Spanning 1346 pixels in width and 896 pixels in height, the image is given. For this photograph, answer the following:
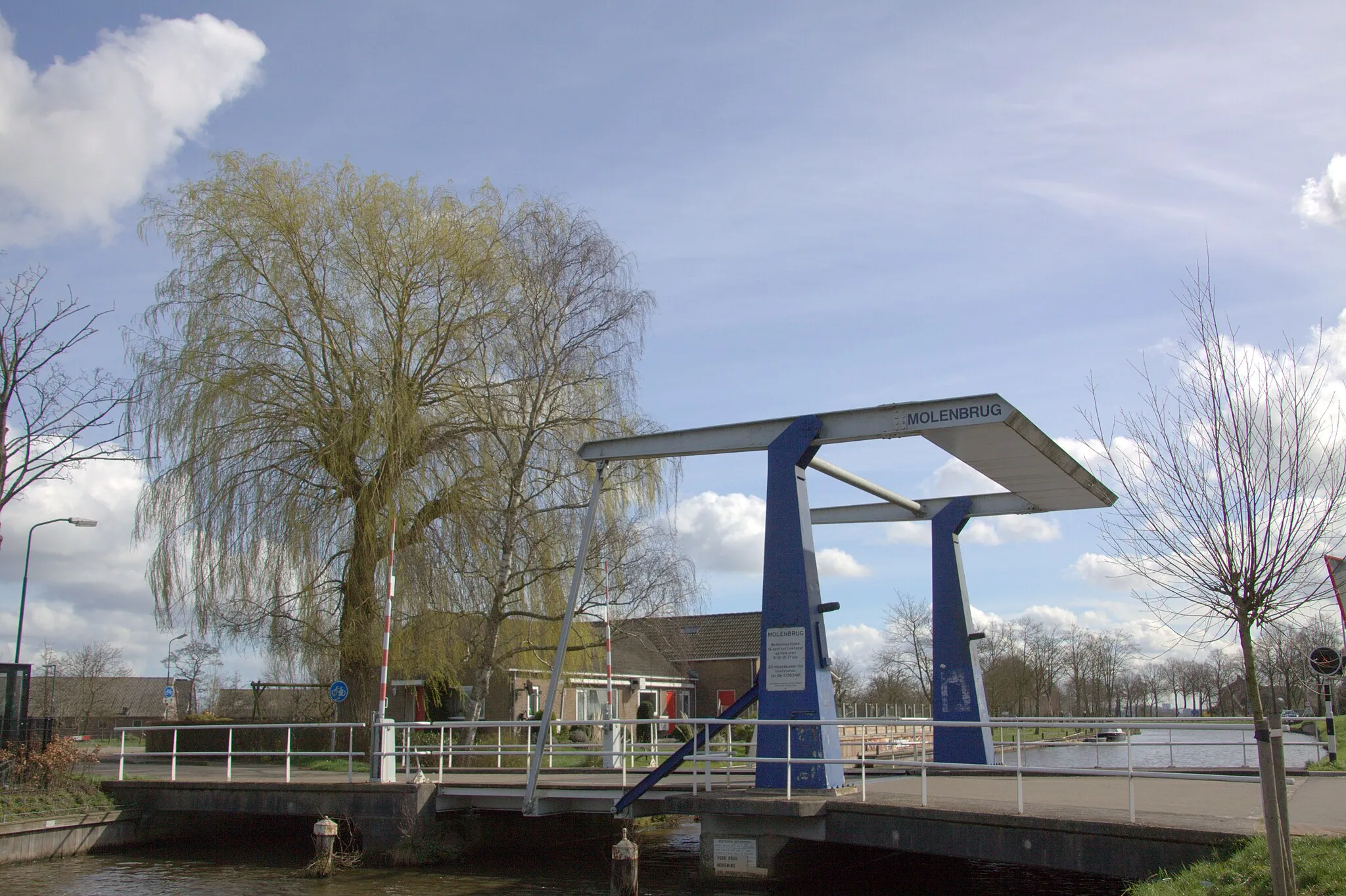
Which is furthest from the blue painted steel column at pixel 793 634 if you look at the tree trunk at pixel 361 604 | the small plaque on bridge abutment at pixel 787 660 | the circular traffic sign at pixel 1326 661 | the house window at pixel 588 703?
the house window at pixel 588 703

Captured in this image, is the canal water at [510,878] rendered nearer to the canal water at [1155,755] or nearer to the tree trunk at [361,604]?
the tree trunk at [361,604]

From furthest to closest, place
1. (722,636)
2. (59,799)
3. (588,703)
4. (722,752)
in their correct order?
(722,636) → (588,703) → (722,752) → (59,799)

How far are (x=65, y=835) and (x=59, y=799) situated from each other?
3.02 ft

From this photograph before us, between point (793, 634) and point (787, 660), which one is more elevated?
point (793, 634)

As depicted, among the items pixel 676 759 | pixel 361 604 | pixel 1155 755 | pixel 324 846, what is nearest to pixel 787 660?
pixel 676 759

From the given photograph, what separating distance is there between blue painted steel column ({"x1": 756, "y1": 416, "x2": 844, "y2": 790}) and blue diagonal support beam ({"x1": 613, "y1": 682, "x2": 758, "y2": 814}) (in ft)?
1.54

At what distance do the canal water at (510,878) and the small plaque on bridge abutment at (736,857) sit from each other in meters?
0.26

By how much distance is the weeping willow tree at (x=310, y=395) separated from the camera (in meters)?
21.5

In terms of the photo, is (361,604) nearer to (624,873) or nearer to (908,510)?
(908,510)

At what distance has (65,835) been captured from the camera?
1688 centimetres

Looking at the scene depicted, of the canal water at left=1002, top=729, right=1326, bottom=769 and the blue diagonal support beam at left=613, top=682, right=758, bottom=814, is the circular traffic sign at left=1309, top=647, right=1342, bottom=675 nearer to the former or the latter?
the canal water at left=1002, top=729, right=1326, bottom=769

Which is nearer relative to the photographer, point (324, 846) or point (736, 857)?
point (736, 857)

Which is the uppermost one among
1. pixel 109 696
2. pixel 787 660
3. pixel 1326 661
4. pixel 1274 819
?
pixel 787 660

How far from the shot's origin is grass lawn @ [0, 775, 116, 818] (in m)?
16.6
